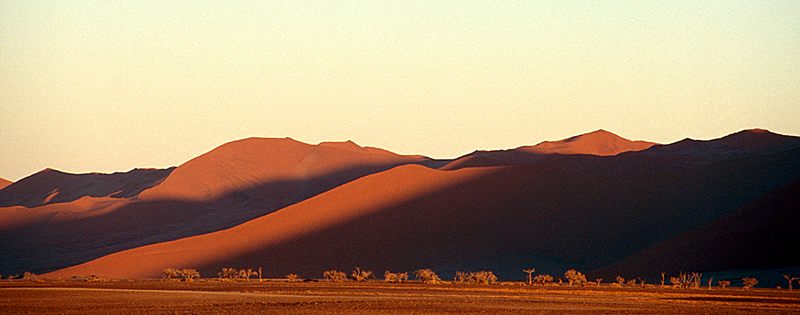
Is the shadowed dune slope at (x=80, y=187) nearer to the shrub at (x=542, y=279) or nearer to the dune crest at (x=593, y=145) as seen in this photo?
the dune crest at (x=593, y=145)

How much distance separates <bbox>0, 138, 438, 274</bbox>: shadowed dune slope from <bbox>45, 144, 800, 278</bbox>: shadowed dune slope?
2077 centimetres

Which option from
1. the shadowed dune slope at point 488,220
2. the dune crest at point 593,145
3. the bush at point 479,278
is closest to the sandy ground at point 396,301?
the bush at point 479,278

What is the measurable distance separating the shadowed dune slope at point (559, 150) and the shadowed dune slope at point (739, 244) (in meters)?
51.6

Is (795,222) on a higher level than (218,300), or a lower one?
higher

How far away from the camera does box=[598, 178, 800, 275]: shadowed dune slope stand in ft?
268

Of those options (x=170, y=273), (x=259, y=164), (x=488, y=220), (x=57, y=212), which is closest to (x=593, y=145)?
(x=259, y=164)

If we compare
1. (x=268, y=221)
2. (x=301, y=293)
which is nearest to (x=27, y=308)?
(x=301, y=293)

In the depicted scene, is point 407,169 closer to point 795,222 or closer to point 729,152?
point 729,152

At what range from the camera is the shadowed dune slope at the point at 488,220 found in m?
105

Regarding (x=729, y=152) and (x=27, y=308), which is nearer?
(x=27, y=308)

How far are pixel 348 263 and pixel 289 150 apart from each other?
70636 millimetres

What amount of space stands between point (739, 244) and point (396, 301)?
40.8 m

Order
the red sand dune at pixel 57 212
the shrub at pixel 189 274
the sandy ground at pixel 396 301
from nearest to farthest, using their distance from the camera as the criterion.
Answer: the sandy ground at pixel 396 301 → the shrub at pixel 189 274 → the red sand dune at pixel 57 212

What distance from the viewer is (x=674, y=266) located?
8606cm
